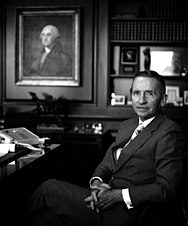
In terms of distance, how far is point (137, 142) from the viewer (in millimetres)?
2100

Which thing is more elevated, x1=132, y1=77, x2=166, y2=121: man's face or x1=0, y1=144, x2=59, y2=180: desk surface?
x1=132, y1=77, x2=166, y2=121: man's face

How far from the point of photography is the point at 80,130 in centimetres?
452

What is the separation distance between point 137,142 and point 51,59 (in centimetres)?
289

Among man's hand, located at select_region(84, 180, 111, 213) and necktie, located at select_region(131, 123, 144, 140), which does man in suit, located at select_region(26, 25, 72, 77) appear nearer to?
necktie, located at select_region(131, 123, 144, 140)

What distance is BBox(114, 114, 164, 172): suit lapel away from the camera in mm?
2080

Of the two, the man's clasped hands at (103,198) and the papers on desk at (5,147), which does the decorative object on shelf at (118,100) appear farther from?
the man's clasped hands at (103,198)

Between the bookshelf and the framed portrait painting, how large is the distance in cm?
47

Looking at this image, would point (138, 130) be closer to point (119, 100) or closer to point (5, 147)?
point (5, 147)

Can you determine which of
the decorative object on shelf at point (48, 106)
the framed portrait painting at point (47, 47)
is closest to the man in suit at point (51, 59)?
the framed portrait painting at point (47, 47)

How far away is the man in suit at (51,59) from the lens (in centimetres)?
473

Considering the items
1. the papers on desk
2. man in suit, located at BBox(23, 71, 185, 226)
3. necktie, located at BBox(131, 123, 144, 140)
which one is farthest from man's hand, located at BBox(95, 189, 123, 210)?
the papers on desk

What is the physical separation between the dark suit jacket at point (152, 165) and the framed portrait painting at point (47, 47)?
2565 mm

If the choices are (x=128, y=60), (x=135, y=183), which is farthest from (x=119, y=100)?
(x=135, y=183)

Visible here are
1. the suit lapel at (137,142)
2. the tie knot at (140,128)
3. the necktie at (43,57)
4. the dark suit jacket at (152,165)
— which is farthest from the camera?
the necktie at (43,57)
